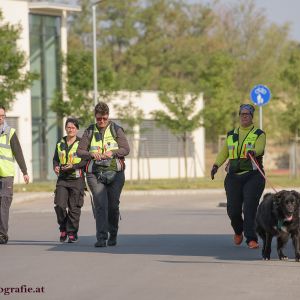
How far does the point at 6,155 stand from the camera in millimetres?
14828

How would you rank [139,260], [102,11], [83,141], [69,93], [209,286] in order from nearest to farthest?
[209,286]
[139,260]
[83,141]
[69,93]
[102,11]

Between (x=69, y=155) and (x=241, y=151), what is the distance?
2.63 metres

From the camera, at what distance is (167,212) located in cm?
2283

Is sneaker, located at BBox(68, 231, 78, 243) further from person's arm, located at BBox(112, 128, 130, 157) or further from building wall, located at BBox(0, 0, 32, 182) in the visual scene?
building wall, located at BBox(0, 0, 32, 182)

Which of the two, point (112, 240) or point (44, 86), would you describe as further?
point (44, 86)

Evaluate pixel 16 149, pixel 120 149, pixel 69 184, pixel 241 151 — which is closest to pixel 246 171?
pixel 241 151

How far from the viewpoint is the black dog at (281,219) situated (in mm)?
11492

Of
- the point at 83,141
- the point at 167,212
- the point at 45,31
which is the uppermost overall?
the point at 45,31

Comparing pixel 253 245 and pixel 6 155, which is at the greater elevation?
pixel 6 155

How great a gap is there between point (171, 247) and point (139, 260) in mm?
1692

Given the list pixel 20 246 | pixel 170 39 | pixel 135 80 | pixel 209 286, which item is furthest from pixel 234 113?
pixel 209 286

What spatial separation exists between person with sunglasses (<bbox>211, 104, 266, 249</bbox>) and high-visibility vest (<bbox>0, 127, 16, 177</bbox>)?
3.09 metres

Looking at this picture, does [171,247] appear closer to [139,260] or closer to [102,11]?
[139,260]

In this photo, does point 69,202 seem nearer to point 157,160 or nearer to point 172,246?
point 172,246
